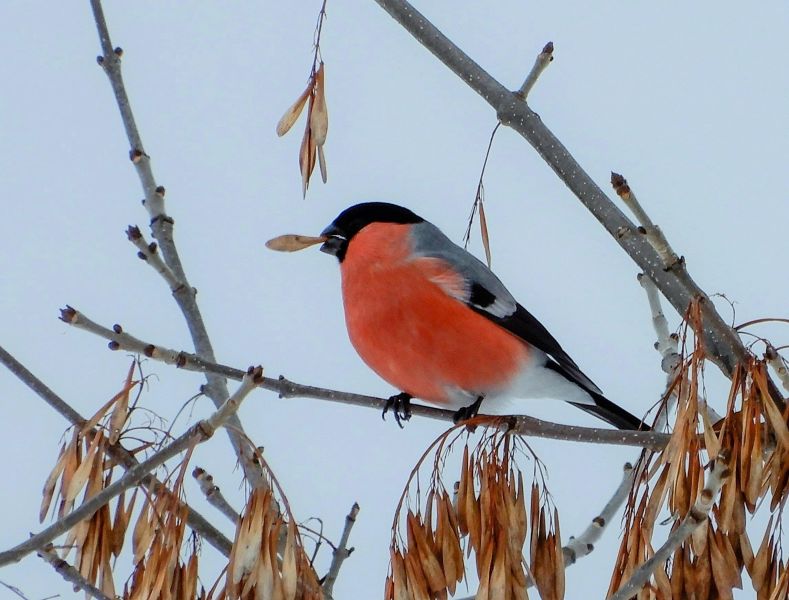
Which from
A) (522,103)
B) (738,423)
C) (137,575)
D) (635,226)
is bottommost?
(137,575)

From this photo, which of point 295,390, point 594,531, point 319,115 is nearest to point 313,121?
point 319,115

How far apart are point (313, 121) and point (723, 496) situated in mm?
492

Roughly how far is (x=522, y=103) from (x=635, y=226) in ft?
0.57

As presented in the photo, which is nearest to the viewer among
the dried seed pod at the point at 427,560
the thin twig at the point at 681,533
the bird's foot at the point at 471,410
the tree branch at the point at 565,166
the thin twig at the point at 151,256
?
the thin twig at the point at 681,533

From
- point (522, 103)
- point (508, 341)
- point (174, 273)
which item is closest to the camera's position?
point (522, 103)

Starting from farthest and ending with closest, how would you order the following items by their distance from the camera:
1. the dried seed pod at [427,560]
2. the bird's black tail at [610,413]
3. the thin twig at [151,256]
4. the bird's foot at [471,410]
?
1. the bird's black tail at [610,413]
2. the bird's foot at [471,410]
3. the thin twig at [151,256]
4. the dried seed pod at [427,560]

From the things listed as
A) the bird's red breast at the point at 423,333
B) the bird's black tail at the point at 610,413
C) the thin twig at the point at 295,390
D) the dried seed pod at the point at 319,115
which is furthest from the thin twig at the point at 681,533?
the bird's black tail at the point at 610,413

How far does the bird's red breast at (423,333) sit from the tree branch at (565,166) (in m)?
0.45

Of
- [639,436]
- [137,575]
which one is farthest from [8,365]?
[639,436]

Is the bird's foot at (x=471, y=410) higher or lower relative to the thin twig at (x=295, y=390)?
higher

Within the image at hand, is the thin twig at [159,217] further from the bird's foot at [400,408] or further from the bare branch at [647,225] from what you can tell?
the bare branch at [647,225]

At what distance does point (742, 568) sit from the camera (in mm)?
852

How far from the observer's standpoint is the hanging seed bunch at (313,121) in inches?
38.9

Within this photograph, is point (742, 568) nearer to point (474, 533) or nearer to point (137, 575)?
point (474, 533)
